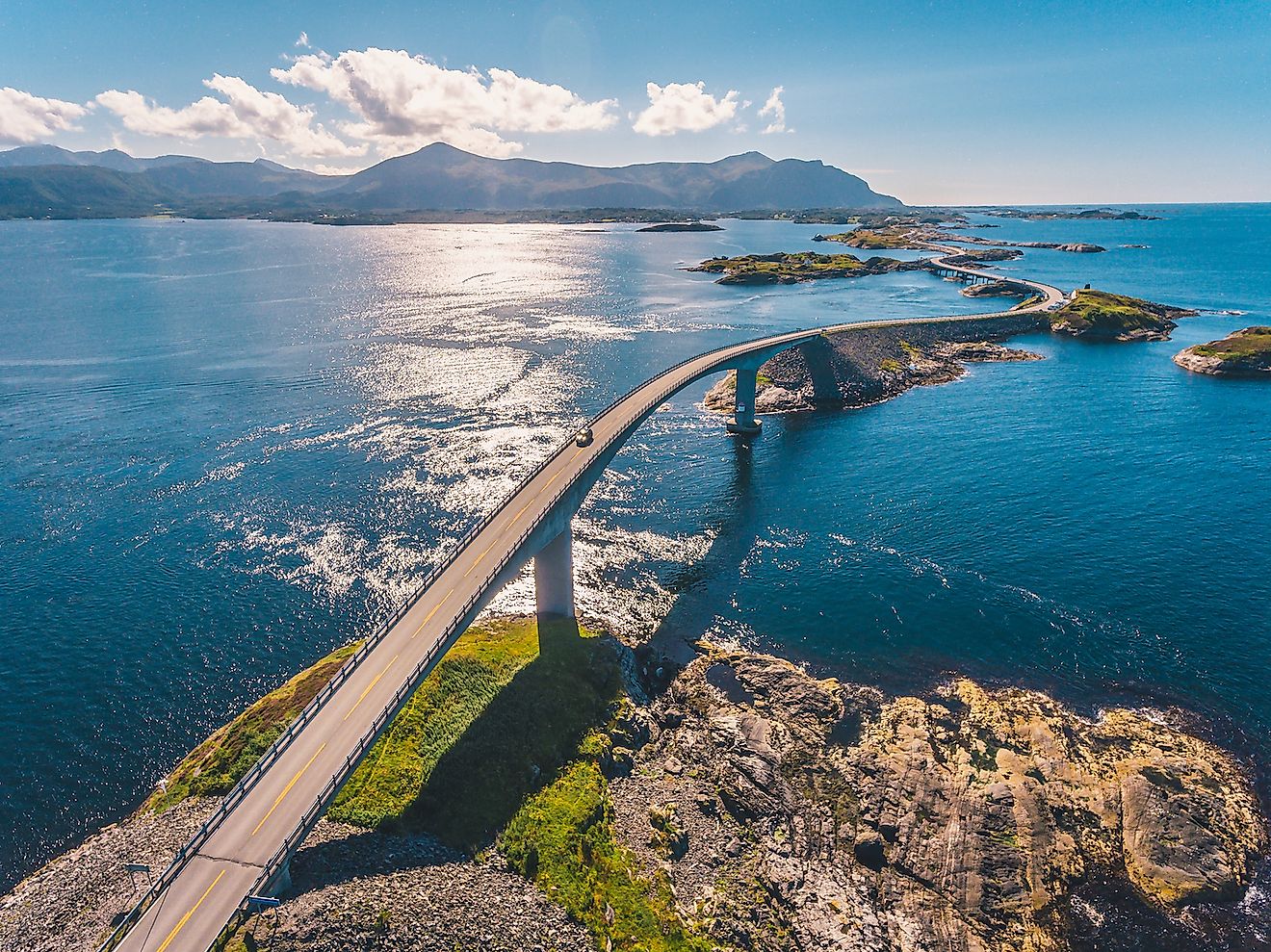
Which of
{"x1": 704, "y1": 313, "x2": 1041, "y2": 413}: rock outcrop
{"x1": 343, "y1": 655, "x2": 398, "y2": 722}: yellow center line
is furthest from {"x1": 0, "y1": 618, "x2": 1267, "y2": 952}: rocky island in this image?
{"x1": 704, "y1": 313, "x2": 1041, "y2": 413}: rock outcrop

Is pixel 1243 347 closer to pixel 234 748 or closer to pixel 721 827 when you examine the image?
pixel 721 827

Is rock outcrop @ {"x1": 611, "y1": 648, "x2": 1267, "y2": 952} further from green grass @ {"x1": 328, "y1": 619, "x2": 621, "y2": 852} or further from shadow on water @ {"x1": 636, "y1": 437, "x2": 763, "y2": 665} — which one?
shadow on water @ {"x1": 636, "y1": 437, "x2": 763, "y2": 665}

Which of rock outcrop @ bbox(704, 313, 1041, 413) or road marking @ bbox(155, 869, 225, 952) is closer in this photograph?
road marking @ bbox(155, 869, 225, 952)

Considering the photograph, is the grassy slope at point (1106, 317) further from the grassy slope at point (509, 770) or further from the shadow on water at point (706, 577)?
the grassy slope at point (509, 770)

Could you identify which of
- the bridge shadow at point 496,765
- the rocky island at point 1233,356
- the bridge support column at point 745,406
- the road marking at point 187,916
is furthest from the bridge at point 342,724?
the rocky island at point 1233,356

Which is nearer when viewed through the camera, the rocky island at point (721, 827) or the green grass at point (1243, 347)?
the rocky island at point (721, 827)
